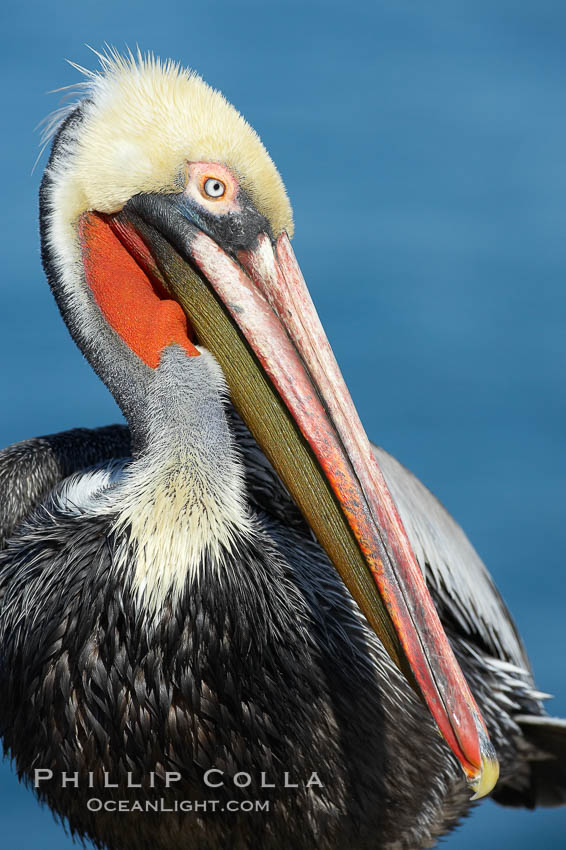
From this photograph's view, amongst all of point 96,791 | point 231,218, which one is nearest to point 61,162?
point 231,218

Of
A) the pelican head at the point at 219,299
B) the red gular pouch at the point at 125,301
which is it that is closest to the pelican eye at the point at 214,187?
the pelican head at the point at 219,299

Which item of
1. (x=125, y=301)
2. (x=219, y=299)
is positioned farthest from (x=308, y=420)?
(x=125, y=301)

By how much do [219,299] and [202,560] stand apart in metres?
0.54

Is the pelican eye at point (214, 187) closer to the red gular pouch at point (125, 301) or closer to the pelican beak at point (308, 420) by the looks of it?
the pelican beak at point (308, 420)

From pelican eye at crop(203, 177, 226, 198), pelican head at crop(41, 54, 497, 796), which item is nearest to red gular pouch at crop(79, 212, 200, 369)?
pelican head at crop(41, 54, 497, 796)

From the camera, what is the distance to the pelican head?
7.36 feet

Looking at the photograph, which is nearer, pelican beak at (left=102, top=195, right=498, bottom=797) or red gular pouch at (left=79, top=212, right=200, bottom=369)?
pelican beak at (left=102, top=195, right=498, bottom=797)

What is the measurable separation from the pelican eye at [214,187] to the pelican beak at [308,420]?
71 millimetres

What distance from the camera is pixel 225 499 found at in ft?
7.73

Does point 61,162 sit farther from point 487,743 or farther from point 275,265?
point 487,743

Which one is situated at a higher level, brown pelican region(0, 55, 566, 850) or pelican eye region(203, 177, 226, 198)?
pelican eye region(203, 177, 226, 198)

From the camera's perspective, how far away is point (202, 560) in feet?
7.62

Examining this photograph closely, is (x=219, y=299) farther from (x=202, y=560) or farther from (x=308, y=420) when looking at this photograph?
(x=202, y=560)

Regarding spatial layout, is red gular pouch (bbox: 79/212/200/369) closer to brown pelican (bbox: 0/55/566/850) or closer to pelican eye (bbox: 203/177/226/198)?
brown pelican (bbox: 0/55/566/850)
